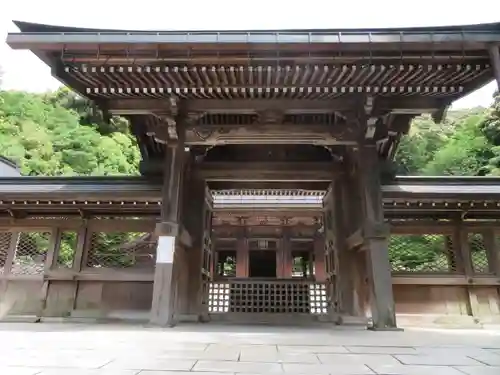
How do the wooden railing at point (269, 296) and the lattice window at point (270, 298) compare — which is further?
the lattice window at point (270, 298)

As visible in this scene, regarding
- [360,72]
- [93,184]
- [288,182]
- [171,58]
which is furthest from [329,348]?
[93,184]

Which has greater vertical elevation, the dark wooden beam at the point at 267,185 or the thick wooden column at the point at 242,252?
the dark wooden beam at the point at 267,185

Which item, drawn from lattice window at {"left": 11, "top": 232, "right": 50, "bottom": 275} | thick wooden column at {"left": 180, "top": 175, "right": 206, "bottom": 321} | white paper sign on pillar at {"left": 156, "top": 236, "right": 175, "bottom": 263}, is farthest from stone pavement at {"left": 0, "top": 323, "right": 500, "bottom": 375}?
lattice window at {"left": 11, "top": 232, "right": 50, "bottom": 275}

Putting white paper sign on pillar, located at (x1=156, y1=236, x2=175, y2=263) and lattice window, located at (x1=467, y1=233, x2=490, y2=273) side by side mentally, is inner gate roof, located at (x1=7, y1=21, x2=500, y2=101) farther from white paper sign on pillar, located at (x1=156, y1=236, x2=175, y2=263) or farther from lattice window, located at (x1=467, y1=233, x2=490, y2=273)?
lattice window, located at (x1=467, y1=233, x2=490, y2=273)

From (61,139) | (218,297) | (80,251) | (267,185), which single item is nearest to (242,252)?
(218,297)

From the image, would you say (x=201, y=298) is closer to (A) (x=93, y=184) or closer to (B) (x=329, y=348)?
(A) (x=93, y=184)

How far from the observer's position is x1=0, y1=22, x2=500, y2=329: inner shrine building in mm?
4547

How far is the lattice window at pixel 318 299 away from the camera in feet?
24.2

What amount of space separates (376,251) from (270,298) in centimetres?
327

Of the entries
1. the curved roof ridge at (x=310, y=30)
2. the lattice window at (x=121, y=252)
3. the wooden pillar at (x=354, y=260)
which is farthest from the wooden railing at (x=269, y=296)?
the curved roof ridge at (x=310, y=30)

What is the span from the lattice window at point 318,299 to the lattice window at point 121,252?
347 centimetres

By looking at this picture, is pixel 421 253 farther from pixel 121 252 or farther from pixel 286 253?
pixel 121 252

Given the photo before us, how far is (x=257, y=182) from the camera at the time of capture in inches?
283

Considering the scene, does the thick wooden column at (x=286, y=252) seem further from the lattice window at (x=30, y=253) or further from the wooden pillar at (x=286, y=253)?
the lattice window at (x=30, y=253)
